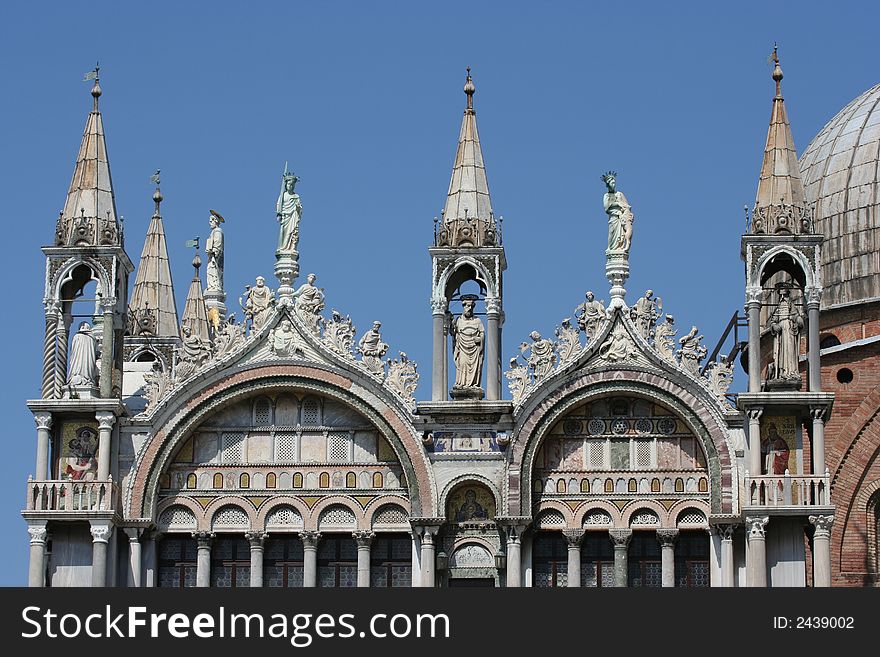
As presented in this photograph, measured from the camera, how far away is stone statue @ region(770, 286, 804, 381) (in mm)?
45281

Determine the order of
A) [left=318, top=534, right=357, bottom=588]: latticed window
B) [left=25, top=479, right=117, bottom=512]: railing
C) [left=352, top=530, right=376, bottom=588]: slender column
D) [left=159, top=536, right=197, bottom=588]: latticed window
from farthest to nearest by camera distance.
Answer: [left=159, top=536, right=197, bottom=588]: latticed window < [left=318, top=534, right=357, bottom=588]: latticed window < [left=352, top=530, right=376, bottom=588]: slender column < [left=25, top=479, right=117, bottom=512]: railing

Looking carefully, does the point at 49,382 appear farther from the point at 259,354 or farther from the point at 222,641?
the point at 222,641

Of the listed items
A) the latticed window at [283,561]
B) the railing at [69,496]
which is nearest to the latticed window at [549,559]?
the latticed window at [283,561]

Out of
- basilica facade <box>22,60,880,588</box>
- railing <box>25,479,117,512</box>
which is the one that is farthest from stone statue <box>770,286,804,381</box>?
railing <box>25,479,117,512</box>

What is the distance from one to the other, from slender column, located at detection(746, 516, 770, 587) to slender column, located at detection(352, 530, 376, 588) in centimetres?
574

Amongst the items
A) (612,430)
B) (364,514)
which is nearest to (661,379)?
(612,430)

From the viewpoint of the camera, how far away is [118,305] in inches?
1816

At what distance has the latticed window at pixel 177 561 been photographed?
4534 centimetres

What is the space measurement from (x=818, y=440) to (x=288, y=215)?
8.97m

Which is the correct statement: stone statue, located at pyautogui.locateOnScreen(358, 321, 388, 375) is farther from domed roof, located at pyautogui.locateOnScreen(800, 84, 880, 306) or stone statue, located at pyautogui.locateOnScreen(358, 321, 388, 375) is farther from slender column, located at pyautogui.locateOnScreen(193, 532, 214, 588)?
domed roof, located at pyautogui.locateOnScreen(800, 84, 880, 306)

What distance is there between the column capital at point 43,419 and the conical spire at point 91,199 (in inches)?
111

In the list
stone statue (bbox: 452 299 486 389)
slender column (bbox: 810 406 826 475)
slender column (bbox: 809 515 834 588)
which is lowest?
slender column (bbox: 809 515 834 588)

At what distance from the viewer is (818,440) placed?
44500mm

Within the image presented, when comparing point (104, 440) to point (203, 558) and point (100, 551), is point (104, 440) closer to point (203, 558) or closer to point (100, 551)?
point (100, 551)
